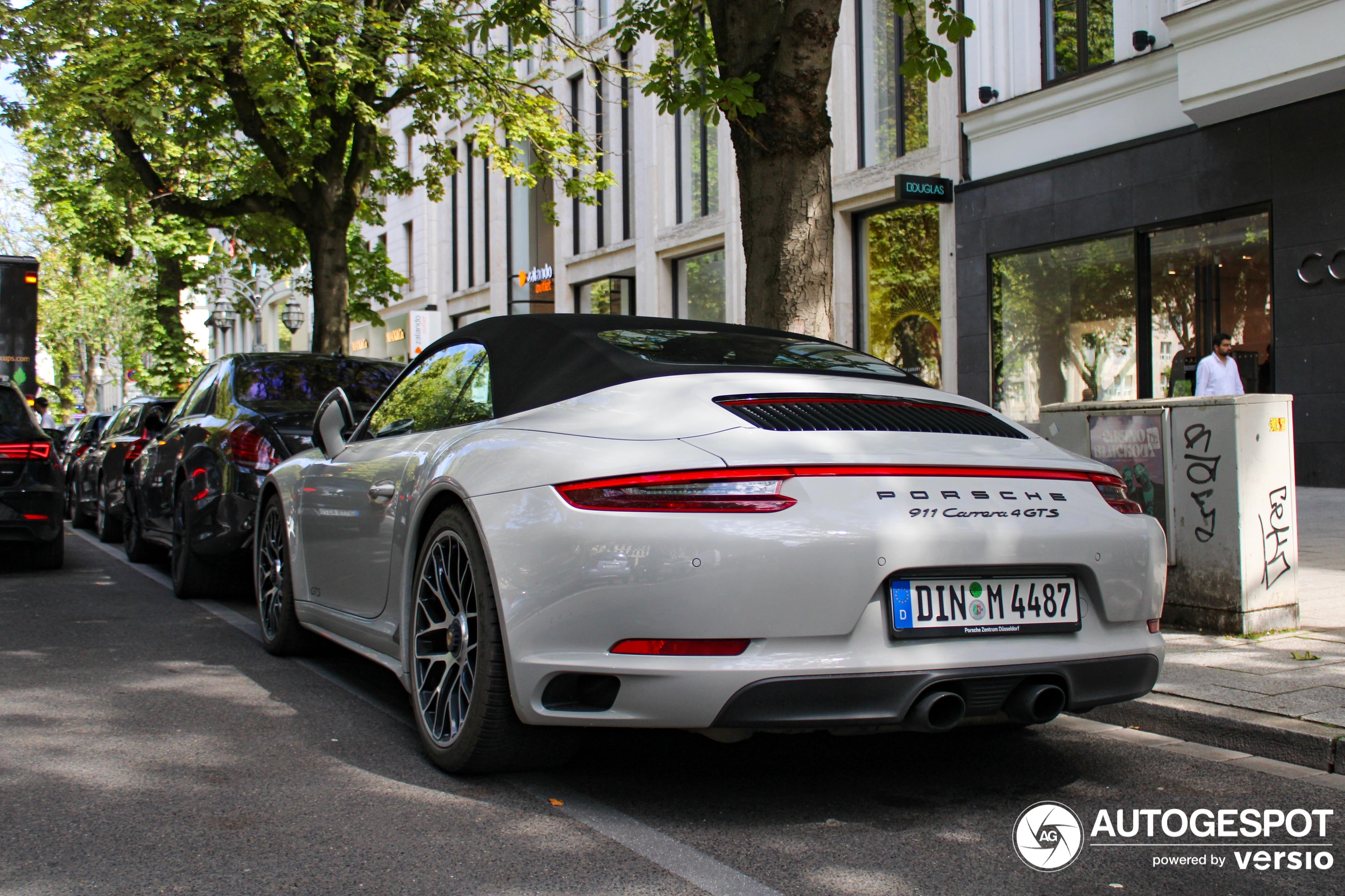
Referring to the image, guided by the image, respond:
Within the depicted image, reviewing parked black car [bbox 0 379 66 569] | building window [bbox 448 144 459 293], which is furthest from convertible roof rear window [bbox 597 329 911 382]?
building window [bbox 448 144 459 293]

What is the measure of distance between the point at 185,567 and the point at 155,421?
5.60 feet

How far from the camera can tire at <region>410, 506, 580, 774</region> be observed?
3502 millimetres

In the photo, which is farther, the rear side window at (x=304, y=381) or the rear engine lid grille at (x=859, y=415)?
the rear side window at (x=304, y=381)

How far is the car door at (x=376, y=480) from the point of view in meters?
4.36

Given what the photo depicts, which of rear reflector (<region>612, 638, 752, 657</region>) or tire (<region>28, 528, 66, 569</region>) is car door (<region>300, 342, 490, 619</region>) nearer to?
rear reflector (<region>612, 638, 752, 657</region>)

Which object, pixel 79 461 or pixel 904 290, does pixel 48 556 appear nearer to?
pixel 79 461

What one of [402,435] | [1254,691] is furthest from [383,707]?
[1254,691]

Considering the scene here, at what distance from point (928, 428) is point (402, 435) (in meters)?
2.10

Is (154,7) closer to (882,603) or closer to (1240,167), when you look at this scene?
(1240,167)

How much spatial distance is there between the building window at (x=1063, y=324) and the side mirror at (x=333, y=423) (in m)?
11.5

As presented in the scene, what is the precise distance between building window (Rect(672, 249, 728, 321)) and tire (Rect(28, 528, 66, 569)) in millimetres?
13804

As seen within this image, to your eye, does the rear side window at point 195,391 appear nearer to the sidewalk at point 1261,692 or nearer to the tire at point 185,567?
the tire at point 185,567

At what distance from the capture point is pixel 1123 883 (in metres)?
2.94

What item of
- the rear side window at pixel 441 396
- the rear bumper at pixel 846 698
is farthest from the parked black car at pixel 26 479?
the rear bumper at pixel 846 698
